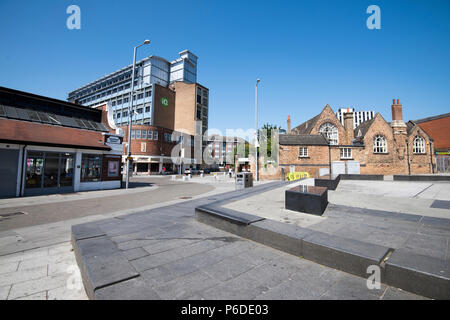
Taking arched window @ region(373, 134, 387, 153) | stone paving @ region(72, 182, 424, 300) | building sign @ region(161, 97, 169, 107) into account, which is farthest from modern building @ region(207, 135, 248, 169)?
stone paving @ region(72, 182, 424, 300)

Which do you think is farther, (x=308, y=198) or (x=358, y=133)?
(x=358, y=133)

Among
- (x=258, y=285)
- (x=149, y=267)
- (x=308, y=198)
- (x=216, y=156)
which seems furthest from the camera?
(x=216, y=156)

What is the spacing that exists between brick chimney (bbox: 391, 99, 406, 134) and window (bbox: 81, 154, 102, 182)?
42.6 metres

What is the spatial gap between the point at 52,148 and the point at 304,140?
101ft

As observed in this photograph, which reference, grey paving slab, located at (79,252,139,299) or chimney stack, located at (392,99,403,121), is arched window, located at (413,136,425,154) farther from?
grey paving slab, located at (79,252,139,299)

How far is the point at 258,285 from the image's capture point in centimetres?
265

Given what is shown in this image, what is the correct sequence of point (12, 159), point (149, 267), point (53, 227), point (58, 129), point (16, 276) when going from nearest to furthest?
point (149, 267), point (16, 276), point (53, 227), point (12, 159), point (58, 129)

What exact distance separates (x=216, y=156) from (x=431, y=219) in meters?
99.7

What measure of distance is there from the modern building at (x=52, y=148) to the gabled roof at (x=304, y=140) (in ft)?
76.4

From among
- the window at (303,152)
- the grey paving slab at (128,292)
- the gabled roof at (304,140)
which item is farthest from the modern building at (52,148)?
the window at (303,152)

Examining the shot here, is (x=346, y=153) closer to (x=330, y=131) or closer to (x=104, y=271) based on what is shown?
(x=330, y=131)

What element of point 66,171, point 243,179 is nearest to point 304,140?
point 243,179
